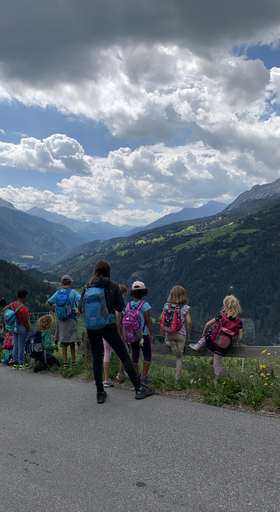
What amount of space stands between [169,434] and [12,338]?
655 centimetres

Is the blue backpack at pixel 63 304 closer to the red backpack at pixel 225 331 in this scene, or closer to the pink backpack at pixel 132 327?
the pink backpack at pixel 132 327

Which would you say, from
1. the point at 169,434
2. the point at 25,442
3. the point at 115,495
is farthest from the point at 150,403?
the point at 115,495

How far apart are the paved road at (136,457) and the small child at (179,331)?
99 centimetres

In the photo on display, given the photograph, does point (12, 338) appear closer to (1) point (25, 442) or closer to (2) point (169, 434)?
(1) point (25, 442)

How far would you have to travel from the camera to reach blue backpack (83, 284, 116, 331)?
5.71 m

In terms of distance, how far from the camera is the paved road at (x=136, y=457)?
3164 mm

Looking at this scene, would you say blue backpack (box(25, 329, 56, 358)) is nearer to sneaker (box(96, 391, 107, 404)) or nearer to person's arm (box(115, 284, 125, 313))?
sneaker (box(96, 391, 107, 404))

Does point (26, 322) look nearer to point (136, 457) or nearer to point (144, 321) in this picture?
point (144, 321)

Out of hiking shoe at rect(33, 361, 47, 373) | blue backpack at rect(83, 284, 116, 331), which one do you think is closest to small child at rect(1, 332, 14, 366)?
hiking shoe at rect(33, 361, 47, 373)

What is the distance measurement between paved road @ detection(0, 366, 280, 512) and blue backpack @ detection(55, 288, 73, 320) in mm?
2609

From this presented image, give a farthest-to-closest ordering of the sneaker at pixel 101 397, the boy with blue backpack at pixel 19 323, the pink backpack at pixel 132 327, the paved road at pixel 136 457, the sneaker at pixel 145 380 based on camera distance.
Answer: the boy with blue backpack at pixel 19 323
the sneaker at pixel 145 380
the pink backpack at pixel 132 327
the sneaker at pixel 101 397
the paved road at pixel 136 457

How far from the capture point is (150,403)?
5672mm

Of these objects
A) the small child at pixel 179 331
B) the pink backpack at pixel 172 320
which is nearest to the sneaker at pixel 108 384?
the small child at pixel 179 331

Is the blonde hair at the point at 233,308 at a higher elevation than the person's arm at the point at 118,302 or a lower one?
lower
